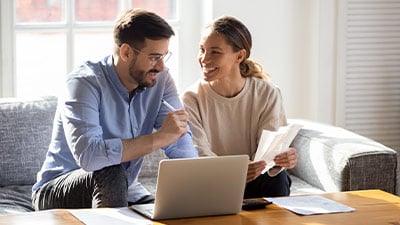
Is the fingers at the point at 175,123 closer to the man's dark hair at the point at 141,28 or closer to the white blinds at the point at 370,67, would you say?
the man's dark hair at the point at 141,28

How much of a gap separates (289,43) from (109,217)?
79.6 inches

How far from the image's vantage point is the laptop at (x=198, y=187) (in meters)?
2.52

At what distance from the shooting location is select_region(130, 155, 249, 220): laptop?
2523 millimetres

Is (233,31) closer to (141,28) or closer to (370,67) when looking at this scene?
(141,28)

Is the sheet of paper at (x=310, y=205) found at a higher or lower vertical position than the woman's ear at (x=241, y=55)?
lower

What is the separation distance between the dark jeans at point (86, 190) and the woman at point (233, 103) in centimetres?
56

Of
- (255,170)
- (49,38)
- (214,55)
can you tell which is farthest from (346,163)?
(49,38)

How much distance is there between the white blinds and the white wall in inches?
5.6

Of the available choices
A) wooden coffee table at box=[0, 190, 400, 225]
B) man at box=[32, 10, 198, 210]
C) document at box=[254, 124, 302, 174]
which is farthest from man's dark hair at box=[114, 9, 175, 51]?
wooden coffee table at box=[0, 190, 400, 225]

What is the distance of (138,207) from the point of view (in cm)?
265

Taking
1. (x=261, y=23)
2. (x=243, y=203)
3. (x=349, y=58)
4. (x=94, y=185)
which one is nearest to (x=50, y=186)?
(x=94, y=185)

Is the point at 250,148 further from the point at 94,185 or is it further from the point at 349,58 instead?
the point at 349,58

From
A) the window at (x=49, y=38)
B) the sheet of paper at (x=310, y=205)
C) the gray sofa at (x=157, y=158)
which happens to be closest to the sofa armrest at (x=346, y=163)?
the gray sofa at (x=157, y=158)

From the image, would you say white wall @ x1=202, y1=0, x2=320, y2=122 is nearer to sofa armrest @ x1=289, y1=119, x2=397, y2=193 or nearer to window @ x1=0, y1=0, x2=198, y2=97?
window @ x1=0, y1=0, x2=198, y2=97
